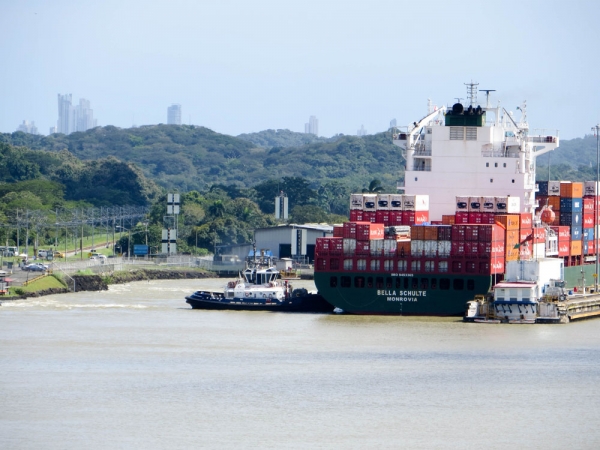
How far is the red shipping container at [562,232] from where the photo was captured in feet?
227

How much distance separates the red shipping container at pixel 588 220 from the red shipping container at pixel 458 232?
1743cm

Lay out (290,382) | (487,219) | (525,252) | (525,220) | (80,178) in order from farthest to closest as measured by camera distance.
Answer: (80,178) → (525,220) → (525,252) → (487,219) → (290,382)

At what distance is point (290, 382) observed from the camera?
4203 centimetres

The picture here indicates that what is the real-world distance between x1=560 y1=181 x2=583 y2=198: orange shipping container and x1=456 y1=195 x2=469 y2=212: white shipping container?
37.3ft

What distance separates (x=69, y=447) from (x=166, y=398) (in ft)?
20.2

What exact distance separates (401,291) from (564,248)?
1417 cm

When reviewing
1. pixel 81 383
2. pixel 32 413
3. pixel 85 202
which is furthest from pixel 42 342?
pixel 85 202

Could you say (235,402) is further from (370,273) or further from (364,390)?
(370,273)

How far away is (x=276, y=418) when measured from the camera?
121ft

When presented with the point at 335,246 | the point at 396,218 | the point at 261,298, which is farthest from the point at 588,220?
the point at 261,298

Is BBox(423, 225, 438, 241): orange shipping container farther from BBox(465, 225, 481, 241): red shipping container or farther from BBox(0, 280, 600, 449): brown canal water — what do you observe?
BBox(0, 280, 600, 449): brown canal water

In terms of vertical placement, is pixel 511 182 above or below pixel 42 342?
above

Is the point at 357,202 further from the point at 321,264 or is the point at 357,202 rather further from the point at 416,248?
the point at 416,248

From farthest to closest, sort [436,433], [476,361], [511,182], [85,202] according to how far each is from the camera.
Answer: [85,202] → [511,182] → [476,361] → [436,433]
